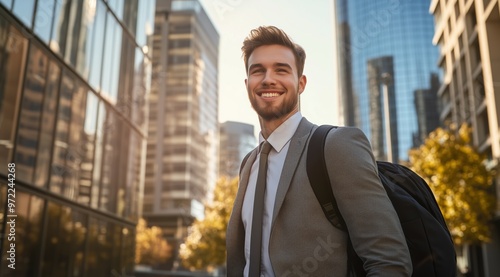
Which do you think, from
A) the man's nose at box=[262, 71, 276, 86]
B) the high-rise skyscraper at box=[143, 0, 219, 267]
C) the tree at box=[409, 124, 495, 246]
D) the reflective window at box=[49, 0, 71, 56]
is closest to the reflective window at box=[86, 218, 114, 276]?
the reflective window at box=[49, 0, 71, 56]

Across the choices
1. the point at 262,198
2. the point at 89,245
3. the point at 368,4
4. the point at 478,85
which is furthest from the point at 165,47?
the point at 262,198

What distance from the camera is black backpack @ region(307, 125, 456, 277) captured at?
1.92m

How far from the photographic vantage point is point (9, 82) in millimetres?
9797

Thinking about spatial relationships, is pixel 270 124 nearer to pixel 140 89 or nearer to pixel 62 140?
pixel 62 140

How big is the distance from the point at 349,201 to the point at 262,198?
482 mm

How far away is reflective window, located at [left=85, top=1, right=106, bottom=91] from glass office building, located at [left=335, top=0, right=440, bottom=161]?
71450 mm

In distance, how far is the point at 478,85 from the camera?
29.7 m

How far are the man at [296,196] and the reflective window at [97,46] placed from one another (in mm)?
13193

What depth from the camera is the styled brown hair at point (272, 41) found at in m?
2.53

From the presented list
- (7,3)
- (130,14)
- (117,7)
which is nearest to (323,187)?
(7,3)

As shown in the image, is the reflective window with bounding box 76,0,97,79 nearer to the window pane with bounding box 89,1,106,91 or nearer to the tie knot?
the window pane with bounding box 89,1,106,91

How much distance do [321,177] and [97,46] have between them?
14.6 meters

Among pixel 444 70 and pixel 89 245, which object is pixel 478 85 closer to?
pixel 444 70

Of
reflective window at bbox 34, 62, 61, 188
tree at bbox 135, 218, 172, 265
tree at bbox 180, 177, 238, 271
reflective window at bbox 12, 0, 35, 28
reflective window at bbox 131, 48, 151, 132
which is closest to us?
reflective window at bbox 12, 0, 35, 28
